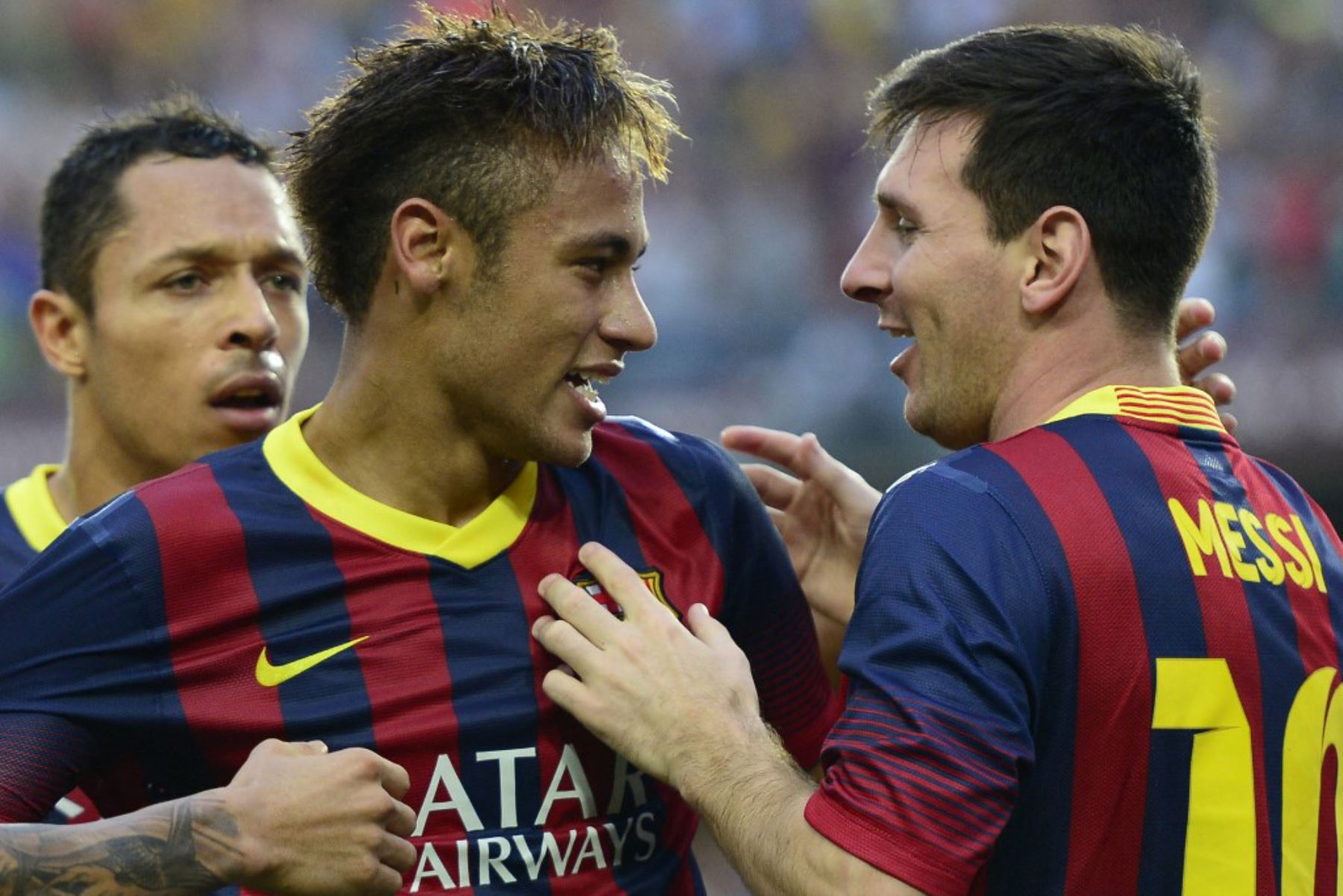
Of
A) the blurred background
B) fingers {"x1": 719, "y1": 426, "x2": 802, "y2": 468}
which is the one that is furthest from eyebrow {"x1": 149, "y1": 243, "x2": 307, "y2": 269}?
the blurred background

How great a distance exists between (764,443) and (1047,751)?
1.16m

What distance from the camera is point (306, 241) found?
2.73 metres

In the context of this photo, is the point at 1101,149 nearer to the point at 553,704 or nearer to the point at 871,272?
the point at 871,272

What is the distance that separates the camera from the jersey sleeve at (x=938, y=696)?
2020mm

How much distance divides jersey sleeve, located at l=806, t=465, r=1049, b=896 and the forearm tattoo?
784mm

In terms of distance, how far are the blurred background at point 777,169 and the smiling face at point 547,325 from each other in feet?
18.2

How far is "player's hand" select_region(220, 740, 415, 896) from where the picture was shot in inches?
82.0

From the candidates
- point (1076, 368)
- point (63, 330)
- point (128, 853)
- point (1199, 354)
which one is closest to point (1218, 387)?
point (1199, 354)

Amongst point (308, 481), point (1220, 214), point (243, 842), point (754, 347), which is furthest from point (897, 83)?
point (1220, 214)

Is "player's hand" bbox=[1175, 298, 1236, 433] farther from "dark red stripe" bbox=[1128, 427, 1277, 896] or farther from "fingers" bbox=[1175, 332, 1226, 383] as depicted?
"dark red stripe" bbox=[1128, 427, 1277, 896]

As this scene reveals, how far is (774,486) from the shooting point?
10.6 feet

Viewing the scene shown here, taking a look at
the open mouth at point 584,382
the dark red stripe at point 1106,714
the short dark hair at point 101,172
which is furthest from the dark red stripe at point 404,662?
the short dark hair at point 101,172

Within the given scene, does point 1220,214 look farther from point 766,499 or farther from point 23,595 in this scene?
point 23,595

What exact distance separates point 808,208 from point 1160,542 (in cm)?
676
